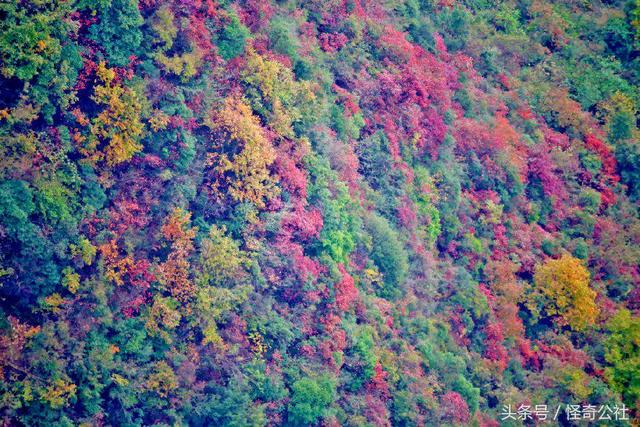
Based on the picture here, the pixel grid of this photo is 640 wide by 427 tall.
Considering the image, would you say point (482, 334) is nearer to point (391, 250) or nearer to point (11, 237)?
point (391, 250)

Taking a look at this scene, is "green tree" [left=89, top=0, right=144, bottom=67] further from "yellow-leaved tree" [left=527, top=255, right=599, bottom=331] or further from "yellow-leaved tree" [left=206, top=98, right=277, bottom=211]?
"yellow-leaved tree" [left=527, top=255, right=599, bottom=331]

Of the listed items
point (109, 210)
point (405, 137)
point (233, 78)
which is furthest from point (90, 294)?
point (405, 137)

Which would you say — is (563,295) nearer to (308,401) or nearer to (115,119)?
(308,401)

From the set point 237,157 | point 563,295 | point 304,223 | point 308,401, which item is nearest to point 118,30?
point 237,157

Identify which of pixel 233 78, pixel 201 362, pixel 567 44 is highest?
pixel 567 44

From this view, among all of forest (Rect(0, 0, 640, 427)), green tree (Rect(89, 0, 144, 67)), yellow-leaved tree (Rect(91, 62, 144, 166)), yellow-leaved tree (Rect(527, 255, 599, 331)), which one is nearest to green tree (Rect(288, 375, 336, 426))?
forest (Rect(0, 0, 640, 427))
